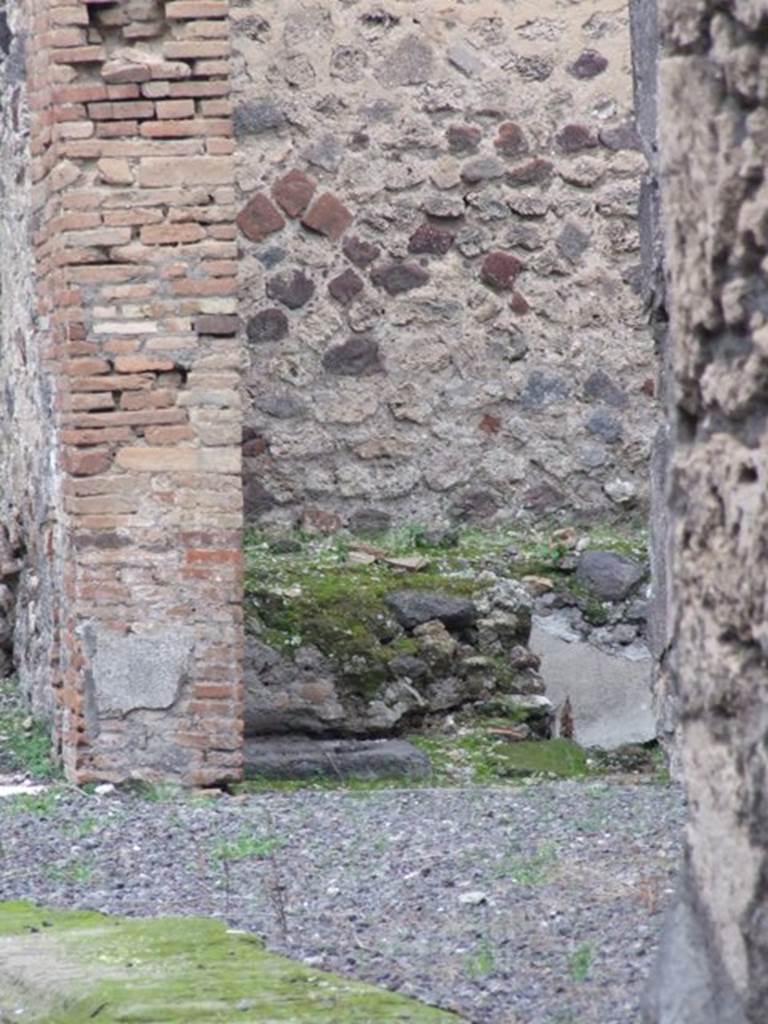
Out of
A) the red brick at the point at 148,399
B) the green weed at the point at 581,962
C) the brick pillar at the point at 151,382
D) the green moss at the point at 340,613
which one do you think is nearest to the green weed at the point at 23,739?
the brick pillar at the point at 151,382

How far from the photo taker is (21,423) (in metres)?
9.16

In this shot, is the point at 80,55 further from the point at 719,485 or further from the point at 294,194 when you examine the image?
the point at 719,485

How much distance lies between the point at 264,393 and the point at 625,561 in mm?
1566

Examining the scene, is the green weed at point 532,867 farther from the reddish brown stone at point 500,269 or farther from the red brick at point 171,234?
the reddish brown stone at point 500,269

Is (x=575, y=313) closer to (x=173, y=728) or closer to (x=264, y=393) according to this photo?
(x=264, y=393)

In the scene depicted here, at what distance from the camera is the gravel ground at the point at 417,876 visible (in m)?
4.14

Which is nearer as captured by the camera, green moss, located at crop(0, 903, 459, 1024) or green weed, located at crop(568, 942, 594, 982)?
green moss, located at crop(0, 903, 459, 1024)

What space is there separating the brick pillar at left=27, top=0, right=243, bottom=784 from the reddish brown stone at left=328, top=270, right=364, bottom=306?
5.85 feet

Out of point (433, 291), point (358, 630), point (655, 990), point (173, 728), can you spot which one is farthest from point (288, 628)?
point (655, 990)

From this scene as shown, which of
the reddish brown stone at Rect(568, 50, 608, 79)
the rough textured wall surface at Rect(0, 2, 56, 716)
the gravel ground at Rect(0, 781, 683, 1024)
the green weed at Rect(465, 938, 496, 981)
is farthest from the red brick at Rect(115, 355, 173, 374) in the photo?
the green weed at Rect(465, 938, 496, 981)

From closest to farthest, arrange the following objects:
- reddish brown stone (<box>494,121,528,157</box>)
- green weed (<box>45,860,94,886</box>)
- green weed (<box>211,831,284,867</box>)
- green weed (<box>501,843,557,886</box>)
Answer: green weed (<box>501,843,557,886</box>)
green weed (<box>45,860,94,886</box>)
green weed (<box>211,831,284,867</box>)
reddish brown stone (<box>494,121,528,157</box>)

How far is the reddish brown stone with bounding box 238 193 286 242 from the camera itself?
887 cm

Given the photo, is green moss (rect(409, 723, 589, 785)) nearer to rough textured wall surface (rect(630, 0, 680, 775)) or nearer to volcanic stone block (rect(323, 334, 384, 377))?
rough textured wall surface (rect(630, 0, 680, 775))

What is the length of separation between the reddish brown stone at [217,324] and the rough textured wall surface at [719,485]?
494 cm
